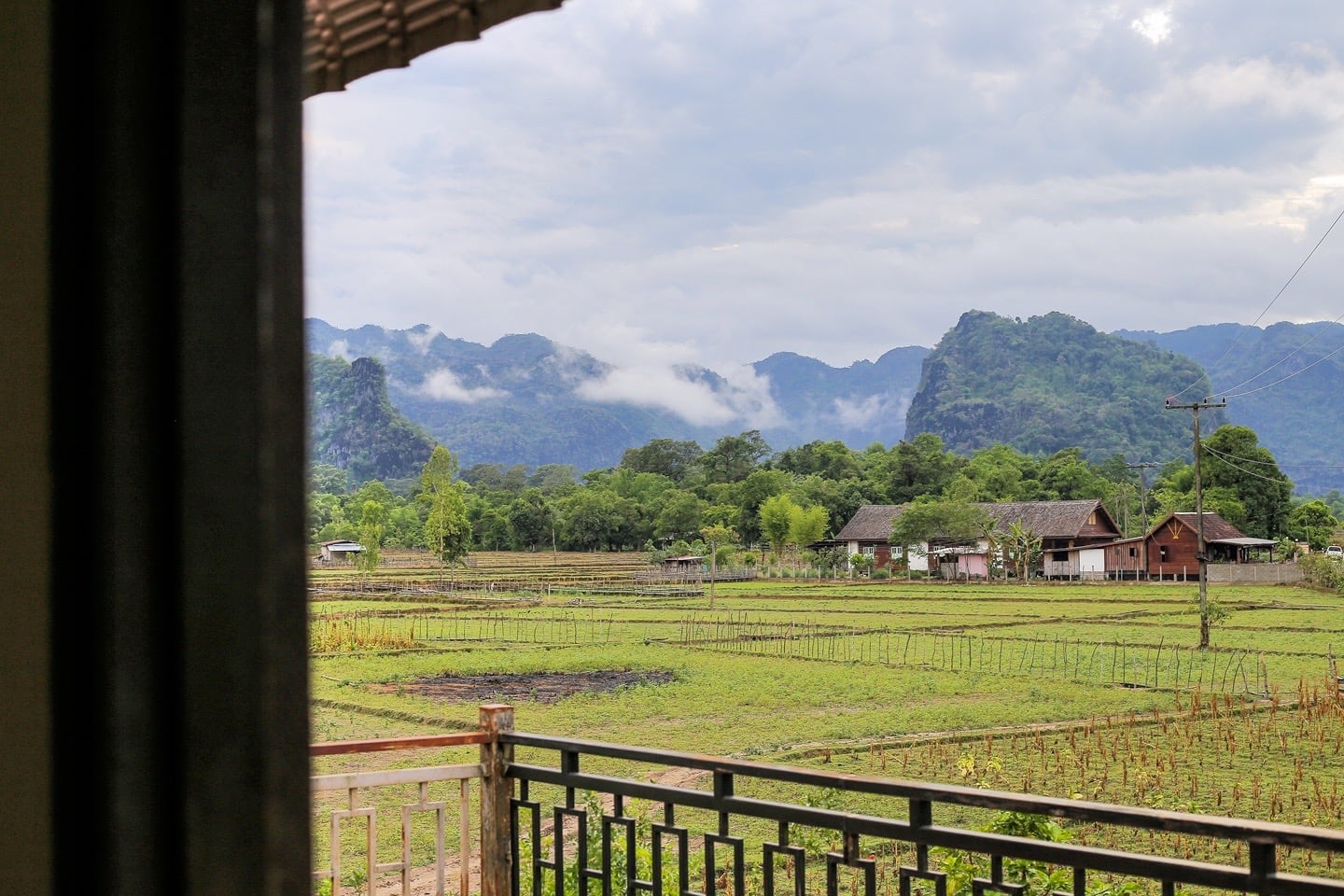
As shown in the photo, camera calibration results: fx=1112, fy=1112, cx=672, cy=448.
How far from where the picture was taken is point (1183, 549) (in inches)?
1014

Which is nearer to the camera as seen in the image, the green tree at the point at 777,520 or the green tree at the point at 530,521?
the green tree at the point at 530,521

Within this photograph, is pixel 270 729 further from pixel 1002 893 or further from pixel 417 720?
pixel 417 720

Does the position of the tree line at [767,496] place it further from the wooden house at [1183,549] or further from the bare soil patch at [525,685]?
the bare soil patch at [525,685]

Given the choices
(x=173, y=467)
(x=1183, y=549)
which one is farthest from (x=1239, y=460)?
(x=173, y=467)

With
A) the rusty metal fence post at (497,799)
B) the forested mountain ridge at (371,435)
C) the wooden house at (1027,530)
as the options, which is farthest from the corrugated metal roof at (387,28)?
the wooden house at (1027,530)

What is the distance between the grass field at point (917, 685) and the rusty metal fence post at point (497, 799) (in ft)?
13.1

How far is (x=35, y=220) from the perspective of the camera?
0.38m

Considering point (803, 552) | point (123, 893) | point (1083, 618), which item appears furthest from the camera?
point (803, 552)

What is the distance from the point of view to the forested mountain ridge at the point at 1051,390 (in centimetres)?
4706

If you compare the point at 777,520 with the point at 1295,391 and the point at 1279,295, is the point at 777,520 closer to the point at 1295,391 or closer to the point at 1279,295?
the point at 1279,295

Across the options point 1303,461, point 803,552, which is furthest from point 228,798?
point 1303,461

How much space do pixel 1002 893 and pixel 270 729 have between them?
1554mm

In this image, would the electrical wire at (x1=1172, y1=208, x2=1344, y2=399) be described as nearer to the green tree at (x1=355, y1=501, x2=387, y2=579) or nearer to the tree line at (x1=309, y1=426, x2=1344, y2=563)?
the tree line at (x1=309, y1=426, x2=1344, y2=563)

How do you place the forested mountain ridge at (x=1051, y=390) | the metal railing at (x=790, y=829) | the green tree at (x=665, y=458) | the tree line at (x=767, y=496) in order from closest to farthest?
1. the metal railing at (x=790, y=829)
2. the tree line at (x=767, y=496)
3. the green tree at (x=665, y=458)
4. the forested mountain ridge at (x=1051, y=390)
